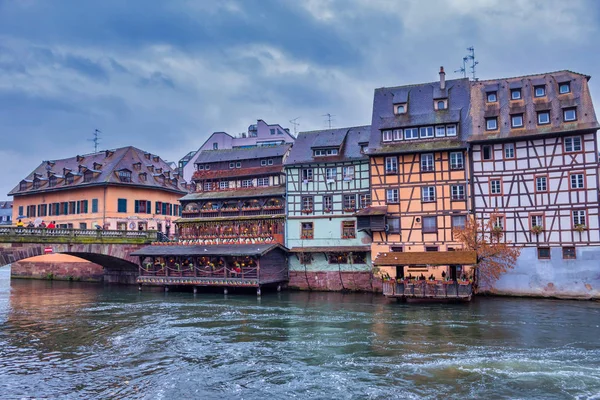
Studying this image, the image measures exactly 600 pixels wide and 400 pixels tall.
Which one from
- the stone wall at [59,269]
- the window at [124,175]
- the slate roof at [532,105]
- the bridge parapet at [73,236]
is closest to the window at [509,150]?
the slate roof at [532,105]

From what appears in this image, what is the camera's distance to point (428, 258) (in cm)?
3647

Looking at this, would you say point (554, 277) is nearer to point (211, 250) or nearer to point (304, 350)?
point (304, 350)

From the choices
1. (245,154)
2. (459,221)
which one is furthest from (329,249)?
(245,154)

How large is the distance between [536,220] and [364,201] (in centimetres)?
1327

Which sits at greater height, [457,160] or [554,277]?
[457,160]

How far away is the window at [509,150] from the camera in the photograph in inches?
1526

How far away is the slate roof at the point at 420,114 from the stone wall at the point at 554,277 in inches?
392

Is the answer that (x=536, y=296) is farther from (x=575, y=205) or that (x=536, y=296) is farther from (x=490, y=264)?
(x=575, y=205)

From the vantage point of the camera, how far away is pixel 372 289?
1674 inches

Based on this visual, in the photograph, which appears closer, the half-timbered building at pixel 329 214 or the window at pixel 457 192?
the window at pixel 457 192

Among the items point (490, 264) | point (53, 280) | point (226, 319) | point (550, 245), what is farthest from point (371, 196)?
point (53, 280)

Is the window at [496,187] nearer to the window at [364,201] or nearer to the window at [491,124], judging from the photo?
the window at [491,124]

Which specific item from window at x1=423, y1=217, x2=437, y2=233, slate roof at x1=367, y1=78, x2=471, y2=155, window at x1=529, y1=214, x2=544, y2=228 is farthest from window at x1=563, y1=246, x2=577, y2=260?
slate roof at x1=367, y1=78, x2=471, y2=155

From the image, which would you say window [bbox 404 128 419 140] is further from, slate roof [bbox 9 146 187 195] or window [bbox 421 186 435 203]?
slate roof [bbox 9 146 187 195]
